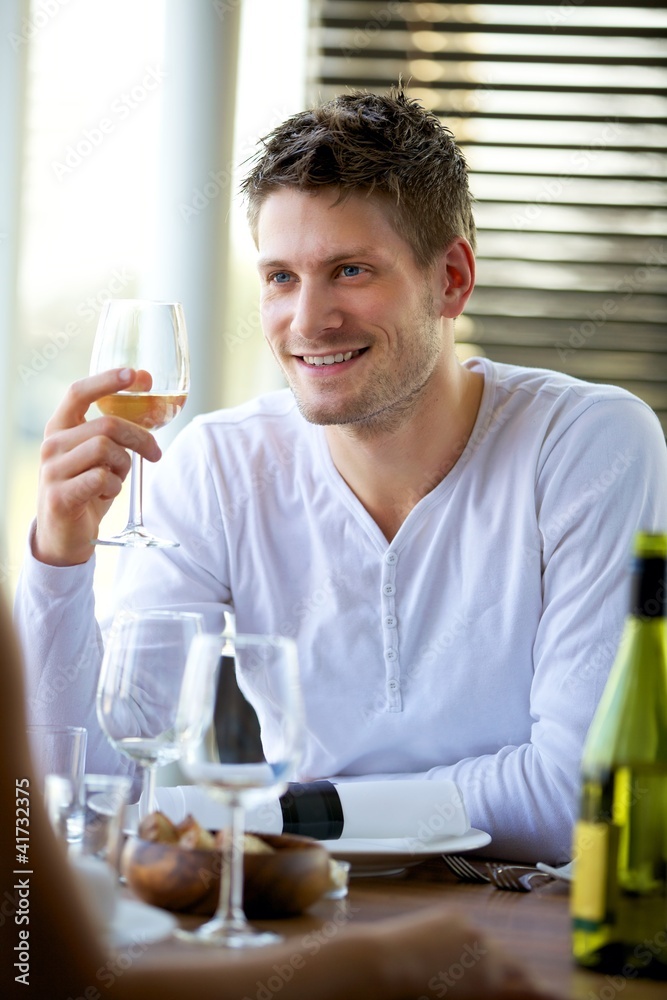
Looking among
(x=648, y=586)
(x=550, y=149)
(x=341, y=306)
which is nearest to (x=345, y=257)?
(x=341, y=306)

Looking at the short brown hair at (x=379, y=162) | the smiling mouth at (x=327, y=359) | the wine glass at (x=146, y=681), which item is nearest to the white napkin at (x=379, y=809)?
the wine glass at (x=146, y=681)

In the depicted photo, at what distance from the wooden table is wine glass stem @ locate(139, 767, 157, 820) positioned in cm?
18

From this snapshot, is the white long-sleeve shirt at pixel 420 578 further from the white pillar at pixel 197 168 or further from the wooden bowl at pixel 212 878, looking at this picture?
the white pillar at pixel 197 168

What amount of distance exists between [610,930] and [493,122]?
2.65 m

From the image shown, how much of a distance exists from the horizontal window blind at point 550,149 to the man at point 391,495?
1210mm

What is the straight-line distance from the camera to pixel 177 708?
938 mm

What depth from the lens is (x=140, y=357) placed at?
4.77 ft

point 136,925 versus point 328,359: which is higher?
point 328,359

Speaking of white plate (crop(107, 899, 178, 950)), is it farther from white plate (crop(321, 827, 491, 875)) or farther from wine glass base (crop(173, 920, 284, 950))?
white plate (crop(321, 827, 491, 875))

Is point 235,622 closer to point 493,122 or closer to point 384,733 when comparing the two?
point 384,733

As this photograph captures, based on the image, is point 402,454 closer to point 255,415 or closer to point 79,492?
point 255,415

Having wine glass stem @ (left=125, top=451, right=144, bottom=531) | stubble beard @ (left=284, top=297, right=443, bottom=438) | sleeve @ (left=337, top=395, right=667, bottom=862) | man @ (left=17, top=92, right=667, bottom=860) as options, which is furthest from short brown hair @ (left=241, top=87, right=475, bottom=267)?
wine glass stem @ (left=125, top=451, right=144, bottom=531)

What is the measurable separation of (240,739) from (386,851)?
351 mm

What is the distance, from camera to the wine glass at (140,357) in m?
1.45
